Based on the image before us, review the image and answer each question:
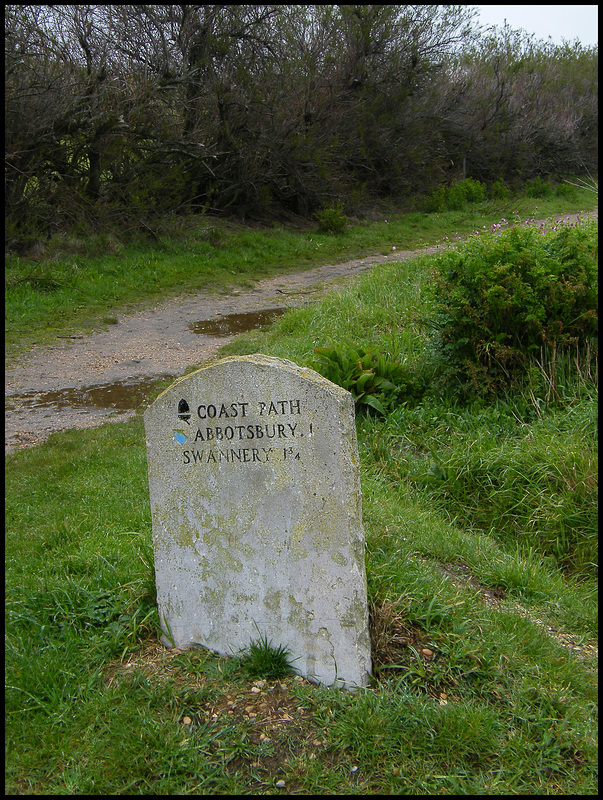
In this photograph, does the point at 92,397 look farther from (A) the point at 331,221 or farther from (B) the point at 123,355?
(A) the point at 331,221

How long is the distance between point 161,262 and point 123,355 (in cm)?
525

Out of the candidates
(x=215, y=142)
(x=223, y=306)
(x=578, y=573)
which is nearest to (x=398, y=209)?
(x=215, y=142)

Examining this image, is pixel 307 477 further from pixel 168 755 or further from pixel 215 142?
pixel 215 142

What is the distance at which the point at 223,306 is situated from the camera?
11.6 meters

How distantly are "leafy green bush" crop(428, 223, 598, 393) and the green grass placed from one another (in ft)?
3.20

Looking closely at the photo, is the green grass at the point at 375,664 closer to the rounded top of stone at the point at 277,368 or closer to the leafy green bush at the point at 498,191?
the rounded top of stone at the point at 277,368

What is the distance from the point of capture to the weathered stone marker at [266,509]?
107 inches

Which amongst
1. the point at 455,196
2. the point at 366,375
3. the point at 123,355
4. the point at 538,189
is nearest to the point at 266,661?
the point at 366,375

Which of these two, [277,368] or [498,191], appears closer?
[277,368]

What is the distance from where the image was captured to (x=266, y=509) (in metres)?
2.79

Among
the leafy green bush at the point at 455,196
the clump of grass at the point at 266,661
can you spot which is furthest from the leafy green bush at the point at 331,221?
the clump of grass at the point at 266,661

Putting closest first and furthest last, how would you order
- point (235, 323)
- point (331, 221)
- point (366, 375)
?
point (366, 375) < point (235, 323) < point (331, 221)

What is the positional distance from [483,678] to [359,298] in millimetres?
7444

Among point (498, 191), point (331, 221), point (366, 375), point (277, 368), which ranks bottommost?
point (366, 375)
